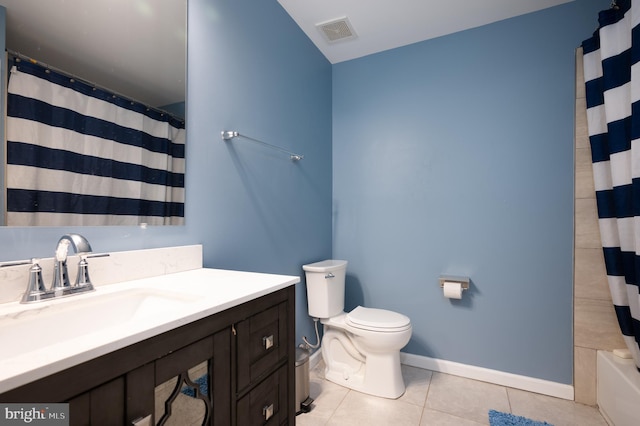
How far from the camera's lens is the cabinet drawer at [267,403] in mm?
888

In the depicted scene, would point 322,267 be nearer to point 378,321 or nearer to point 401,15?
point 378,321

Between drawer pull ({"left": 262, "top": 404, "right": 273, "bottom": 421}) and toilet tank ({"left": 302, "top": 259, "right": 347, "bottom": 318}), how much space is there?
1076 millimetres

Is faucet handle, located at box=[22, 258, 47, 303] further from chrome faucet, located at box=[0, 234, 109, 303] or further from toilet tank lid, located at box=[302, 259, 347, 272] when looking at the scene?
toilet tank lid, located at box=[302, 259, 347, 272]

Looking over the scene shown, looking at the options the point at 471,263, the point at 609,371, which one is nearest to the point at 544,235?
the point at 471,263

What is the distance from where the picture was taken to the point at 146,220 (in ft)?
3.80

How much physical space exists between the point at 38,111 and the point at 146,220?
463 millimetres

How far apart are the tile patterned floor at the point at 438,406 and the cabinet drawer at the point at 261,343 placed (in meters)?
0.88

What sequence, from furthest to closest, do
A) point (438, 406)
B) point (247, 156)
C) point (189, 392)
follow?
point (438, 406) → point (247, 156) → point (189, 392)

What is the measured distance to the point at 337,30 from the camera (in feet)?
7.10

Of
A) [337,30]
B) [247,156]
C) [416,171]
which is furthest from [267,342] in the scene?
[337,30]

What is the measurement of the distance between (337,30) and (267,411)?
7.71ft

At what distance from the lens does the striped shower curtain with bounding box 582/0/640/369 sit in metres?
1.37

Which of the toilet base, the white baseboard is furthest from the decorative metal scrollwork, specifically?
the white baseboard

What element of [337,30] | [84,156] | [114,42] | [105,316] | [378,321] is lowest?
[378,321]
